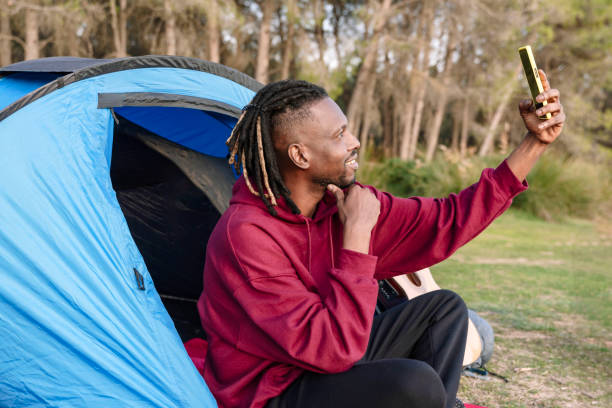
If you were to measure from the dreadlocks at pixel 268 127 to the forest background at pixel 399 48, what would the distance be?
8.33 m

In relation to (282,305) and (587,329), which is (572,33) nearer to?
(587,329)

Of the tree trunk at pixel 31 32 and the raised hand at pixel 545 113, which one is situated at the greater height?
the tree trunk at pixel 31 32

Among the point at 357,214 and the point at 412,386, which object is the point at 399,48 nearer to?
the point at 357,214

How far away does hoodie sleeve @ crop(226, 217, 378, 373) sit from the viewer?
62.0 inches

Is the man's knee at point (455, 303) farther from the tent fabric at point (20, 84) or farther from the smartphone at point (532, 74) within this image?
the tent fabric at point (20, 84)

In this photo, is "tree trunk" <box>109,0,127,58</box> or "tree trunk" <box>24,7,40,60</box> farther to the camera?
"tree trunk" <box>109,0,127,58</box>

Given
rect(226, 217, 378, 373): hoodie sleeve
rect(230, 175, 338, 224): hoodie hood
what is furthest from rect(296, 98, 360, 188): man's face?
rect(226, 217, 378, 373): hoodie sleeve

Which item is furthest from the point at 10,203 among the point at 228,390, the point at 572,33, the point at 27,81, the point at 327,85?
the point at 572,33

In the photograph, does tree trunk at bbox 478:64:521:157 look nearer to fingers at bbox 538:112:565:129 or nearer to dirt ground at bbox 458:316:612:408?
dirt ground at bbox 458:316:612:408

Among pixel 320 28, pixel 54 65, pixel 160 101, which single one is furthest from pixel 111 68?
pixel 320 28

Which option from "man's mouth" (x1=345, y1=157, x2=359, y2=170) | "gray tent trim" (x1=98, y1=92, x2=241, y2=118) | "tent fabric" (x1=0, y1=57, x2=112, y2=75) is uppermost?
"tent fabric" (x1=0, y1=57, x2=112, y2=75)

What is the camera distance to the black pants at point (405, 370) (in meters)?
1.62

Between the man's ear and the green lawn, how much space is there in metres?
1.75

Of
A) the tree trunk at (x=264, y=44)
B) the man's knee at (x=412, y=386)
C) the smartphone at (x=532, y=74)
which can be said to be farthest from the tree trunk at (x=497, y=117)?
the man's knee at (x=412, y=386)
